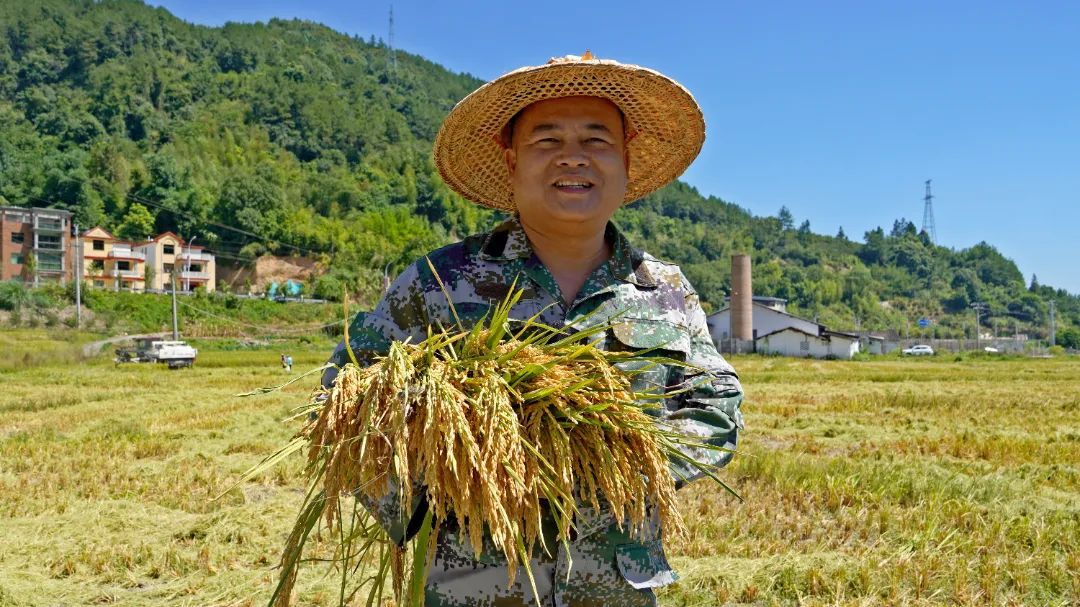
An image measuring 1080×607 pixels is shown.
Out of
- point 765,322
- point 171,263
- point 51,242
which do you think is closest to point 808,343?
point 765,322

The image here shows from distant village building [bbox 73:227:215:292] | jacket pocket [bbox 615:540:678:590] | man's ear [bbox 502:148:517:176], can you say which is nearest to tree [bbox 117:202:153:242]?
distant village building [bbox 73:227:215:292]

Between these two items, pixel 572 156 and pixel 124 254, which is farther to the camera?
pixel 124 254

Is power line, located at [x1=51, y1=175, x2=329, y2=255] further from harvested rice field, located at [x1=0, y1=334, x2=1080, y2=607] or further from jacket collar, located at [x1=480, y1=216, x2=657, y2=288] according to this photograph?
jacket collar, located at [x1=480, y1=216, x2=657, y2=288]

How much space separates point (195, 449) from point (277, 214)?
301 feet

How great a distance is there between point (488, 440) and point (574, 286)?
83 centimetres

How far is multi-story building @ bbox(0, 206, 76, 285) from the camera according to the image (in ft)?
219

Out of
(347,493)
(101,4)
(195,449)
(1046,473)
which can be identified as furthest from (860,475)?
(101,4)

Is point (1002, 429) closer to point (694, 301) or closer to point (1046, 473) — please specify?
point (1046, 473)

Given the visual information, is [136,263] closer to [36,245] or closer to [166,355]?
[36,245]

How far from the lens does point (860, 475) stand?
21.0 ft

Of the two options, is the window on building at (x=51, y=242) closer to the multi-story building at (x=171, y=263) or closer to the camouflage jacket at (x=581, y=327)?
the multi-story building at (x=171, y=263)

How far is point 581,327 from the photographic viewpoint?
199 cm

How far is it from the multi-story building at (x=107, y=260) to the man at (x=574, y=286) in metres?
74.1

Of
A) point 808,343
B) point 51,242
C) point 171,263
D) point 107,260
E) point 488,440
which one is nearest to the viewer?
point 488,440
